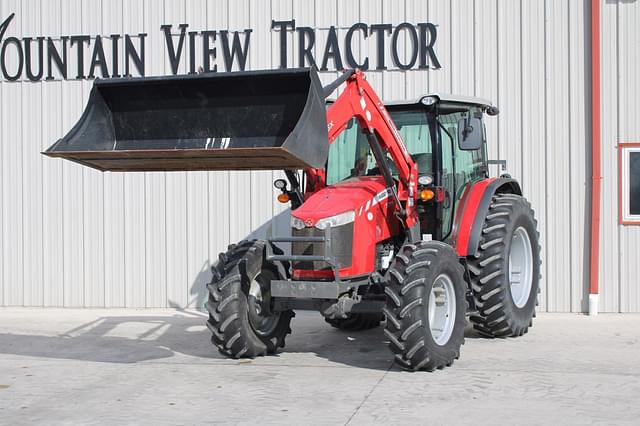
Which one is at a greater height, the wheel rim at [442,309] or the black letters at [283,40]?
the black letters at [283,40]

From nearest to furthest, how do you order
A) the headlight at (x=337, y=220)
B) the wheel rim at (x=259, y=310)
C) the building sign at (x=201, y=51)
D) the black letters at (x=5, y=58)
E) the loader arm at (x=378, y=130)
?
the loader arm at (x=378, y=130), the headlight at (x=337, y=220), the wheel rim at (x=259, y=310), the building sign at (x=201, y=51), the black letters at (x=5, y=58)

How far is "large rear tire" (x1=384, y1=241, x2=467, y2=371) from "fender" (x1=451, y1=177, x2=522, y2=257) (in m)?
0.76

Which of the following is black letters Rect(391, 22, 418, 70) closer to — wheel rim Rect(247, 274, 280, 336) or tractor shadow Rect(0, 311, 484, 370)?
tractor shadow Rect(0, 311, 484, 370)

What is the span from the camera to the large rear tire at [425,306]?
7406 millimetres

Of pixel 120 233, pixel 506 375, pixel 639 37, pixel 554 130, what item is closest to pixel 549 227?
pixel 554 130

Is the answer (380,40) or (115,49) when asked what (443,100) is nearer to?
(380,40)

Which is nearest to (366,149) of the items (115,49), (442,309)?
(442,309)

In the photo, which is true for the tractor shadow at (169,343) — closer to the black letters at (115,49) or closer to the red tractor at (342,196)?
the red tractor at (342,196)

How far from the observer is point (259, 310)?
841 centimetres

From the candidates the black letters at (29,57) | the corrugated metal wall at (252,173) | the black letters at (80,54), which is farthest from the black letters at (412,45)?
the black letters at (29,57)

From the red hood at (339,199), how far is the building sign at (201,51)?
3.72 metres

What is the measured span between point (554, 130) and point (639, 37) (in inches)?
59.5

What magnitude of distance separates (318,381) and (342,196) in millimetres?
1756

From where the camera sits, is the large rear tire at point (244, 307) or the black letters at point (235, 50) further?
the black letters at point (235, 50)
